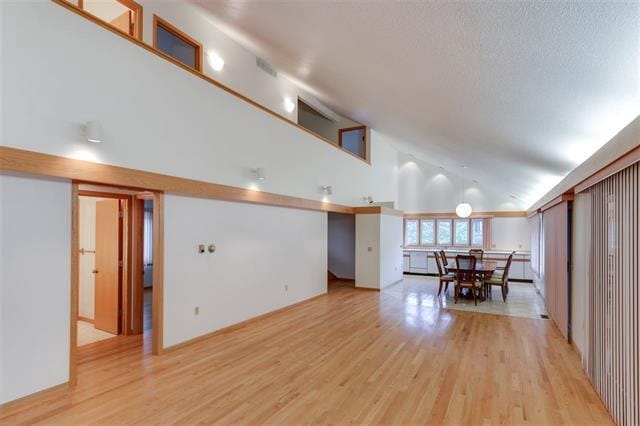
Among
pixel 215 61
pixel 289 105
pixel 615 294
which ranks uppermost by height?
pixel 215 61

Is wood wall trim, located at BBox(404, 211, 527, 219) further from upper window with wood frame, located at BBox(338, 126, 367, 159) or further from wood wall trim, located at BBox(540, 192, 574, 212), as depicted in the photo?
wood wall trim, located at BBox(540, 192, 574, 212)

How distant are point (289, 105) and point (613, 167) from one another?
6016 mm

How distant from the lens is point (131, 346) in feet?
15.3

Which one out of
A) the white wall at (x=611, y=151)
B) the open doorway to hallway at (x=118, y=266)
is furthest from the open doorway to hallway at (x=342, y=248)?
the white wall at (x=611, y=151)

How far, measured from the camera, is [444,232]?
12.2 m

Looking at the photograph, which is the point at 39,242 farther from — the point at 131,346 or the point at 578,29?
the point at 578,29

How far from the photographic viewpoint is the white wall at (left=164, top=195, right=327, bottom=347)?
456 cm

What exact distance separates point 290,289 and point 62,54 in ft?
17.1

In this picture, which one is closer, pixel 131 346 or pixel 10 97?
pixel 10 97

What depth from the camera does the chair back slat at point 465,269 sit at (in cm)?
703

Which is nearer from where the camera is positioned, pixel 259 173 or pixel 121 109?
pixel 121 109

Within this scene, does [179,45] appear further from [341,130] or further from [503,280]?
[503,280]

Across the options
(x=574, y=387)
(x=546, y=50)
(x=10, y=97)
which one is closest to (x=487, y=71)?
(x=546, y=50)

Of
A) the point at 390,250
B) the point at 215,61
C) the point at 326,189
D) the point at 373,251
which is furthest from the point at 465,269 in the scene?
the point at 215,61
